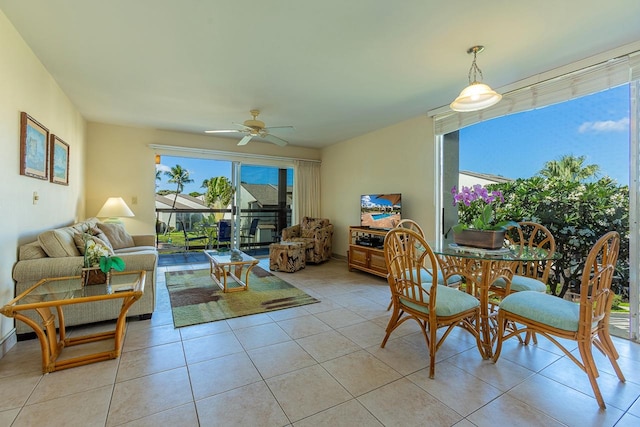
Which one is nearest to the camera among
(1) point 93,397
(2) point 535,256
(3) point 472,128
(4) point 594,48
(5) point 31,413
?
(5) point 31,413

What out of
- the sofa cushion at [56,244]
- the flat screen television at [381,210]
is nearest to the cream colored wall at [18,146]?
the sofa cushion at [56,244]

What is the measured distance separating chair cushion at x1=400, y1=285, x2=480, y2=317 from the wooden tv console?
2.03m

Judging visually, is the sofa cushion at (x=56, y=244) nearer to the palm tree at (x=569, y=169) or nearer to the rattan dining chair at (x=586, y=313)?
the rattan dining chair at (x=586, y=313)

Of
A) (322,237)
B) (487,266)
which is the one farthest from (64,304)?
(322,237)

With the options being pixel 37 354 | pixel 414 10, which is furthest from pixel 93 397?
pixel 414 10

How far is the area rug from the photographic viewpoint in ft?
9.15

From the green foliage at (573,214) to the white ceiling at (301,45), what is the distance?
1213 millimetres

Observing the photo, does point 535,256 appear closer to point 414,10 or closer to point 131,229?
point 414,10

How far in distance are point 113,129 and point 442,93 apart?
17.2ft

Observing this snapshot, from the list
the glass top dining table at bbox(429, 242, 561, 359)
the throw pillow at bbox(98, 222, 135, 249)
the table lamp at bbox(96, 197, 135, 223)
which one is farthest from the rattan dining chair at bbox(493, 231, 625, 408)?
the table lamp at bbox(96, 197, 135, 223)

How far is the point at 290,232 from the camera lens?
18.2 feet

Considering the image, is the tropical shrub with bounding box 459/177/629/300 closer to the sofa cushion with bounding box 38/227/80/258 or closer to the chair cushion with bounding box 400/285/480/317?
the chair cushion with bounding box 400/285/480/317

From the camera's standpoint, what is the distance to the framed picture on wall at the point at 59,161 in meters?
2.95

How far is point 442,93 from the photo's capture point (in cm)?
330
